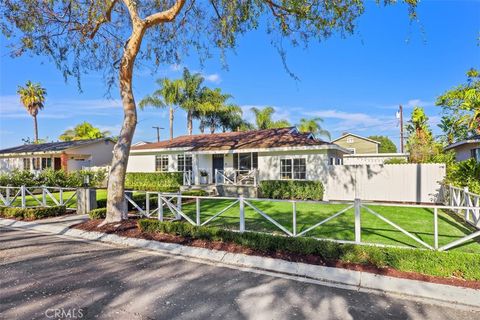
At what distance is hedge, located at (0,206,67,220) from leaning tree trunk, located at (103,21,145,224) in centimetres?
352

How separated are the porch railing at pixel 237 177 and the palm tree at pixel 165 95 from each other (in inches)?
599

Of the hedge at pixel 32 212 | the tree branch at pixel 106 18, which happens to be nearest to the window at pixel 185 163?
the hedge at pixel 32 212

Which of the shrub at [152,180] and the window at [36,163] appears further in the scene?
the window at [36,163]

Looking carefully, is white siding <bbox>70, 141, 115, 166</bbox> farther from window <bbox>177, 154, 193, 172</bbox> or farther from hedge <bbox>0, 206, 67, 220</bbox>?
hedge <bbox>0, 206, 67, 220</bbox>

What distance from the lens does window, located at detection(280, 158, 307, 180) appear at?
55.7ft

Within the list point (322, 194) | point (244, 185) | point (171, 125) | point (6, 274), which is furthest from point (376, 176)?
point (171, 125)

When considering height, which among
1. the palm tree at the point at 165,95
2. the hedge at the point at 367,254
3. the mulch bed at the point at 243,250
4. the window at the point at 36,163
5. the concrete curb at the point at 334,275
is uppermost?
the palm tree at the point at 165,95

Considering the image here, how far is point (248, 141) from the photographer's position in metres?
19.7

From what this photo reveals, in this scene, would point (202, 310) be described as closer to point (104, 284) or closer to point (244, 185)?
point (104, 284)

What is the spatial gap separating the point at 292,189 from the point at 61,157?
71.0 ft

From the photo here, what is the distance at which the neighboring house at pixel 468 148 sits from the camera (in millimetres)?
15947

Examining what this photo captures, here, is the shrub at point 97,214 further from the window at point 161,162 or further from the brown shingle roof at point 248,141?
the window at point 161,162

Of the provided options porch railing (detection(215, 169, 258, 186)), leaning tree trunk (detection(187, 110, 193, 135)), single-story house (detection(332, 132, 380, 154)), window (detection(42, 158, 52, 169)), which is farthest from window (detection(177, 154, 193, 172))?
single-story house (detection(332, 132, 380, 154))

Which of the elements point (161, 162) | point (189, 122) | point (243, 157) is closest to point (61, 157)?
point (161, 162)
